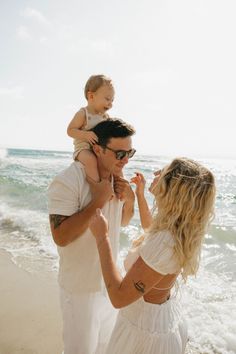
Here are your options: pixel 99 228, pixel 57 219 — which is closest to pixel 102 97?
pixel 57 219

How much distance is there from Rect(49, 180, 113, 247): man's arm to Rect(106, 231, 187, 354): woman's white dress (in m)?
0.43

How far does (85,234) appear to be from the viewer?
279cm

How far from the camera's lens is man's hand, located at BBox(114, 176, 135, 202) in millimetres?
3070

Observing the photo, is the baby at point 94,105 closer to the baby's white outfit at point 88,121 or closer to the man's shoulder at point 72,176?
the baby's white outfit at point 88,121

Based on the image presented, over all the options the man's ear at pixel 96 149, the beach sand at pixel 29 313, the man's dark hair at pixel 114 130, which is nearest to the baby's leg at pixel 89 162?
the man's ear at pixel 96 149

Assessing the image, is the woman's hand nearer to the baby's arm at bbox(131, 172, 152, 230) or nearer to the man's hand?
the man's hand

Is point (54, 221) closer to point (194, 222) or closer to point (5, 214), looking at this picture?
point (194, 222)

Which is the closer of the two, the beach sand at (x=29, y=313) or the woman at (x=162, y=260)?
the woman at (x=162, y=260)

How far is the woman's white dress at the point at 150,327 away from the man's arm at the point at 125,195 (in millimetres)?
713

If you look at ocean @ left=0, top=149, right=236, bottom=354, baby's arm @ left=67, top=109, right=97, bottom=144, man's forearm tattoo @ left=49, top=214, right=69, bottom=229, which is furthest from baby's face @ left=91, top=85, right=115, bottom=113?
ocean @ left=0, top=149, right=236, bottom=354

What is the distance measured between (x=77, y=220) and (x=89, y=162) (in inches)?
26.8

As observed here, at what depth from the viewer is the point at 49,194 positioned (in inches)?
108

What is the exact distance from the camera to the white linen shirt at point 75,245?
8.87 ft

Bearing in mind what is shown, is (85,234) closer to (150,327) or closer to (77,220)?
(77,220)
